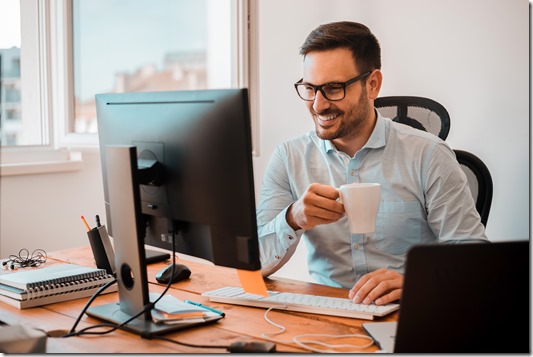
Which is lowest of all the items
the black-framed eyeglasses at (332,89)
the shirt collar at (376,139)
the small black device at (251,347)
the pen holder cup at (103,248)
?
the small black device at (251,347)

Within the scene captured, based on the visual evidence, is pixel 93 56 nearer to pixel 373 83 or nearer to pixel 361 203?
pixel 373 83

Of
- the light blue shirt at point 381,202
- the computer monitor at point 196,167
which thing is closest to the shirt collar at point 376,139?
the light blue shirt at point 381,202

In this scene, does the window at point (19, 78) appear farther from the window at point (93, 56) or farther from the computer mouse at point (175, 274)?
the computer mouse at point (175, 274)

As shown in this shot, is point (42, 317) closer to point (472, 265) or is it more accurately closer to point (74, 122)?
point (472, 265)

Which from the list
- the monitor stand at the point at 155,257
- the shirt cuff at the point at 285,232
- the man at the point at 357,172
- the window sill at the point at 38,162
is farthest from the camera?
the window sill at the point at 38,162

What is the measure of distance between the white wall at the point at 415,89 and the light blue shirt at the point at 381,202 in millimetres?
703

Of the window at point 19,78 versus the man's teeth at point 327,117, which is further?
the window at point 19,78

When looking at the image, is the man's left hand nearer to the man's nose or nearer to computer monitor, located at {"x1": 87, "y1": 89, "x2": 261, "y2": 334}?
computer monitor, located at {"x1": 87, "y1": 89, "x2": 261, "y2": 334}

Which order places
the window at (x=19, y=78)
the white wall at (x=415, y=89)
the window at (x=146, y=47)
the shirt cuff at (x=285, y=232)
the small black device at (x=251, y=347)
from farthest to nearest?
the window at (x=146, y=47) < the window at (x=19, y=78) < the white wall at (x=415, y=89) < the shirt cuff at (x=285, y=232) < the small black device at (x=251, y=347)

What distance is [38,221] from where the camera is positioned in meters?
2.76

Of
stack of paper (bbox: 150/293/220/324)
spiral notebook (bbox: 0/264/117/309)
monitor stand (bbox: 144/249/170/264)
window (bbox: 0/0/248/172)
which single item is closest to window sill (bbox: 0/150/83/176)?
window (bbox: 0/0/248/172)

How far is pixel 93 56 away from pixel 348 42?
1617 millimetres

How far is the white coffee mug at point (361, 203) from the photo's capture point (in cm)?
132

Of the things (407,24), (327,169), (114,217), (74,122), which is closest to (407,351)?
(114,217)
